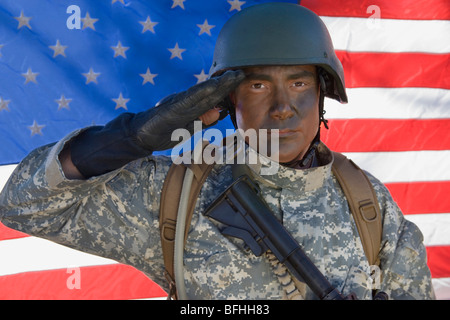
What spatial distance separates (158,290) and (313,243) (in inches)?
54.5

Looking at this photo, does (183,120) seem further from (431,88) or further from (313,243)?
(431,88)

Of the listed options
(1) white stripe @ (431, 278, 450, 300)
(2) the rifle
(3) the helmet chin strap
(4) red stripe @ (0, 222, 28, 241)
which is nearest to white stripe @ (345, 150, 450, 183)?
(1) white stripe @ (431, 278, 450, 300)

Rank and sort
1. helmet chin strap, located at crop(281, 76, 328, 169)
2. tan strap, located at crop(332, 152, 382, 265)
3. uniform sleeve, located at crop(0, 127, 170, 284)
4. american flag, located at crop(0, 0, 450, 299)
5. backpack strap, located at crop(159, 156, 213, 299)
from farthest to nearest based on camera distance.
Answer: american flag, located at crop(0, 0, 450, 299) < helmet chin strap, located at crop(281, 76, 328, 169) < tan strap, located at crop(332, 152, 382, 265) < backpack strap, located at crop(159, 156, 213, 299) < uniform sleeve, located at crop(0, 127, 170, 284)

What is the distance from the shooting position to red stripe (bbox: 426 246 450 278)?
3.36 meters

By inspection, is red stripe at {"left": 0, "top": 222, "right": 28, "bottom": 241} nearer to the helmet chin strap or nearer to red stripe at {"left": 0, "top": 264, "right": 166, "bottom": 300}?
red stripe at {"left": 0, "top": 264, "right": 166, "bottom": 300}

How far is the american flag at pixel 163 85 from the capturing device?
2.87 meters

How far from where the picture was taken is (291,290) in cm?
193

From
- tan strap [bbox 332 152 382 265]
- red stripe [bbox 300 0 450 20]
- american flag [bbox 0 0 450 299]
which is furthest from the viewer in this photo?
red stripe [bbox 300 0 450 20]

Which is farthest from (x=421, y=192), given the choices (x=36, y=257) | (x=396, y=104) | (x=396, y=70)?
(x=36, y=257)

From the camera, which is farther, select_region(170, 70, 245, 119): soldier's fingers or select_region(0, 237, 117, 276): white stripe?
select_region(0, 237, 117, 276): white stripe

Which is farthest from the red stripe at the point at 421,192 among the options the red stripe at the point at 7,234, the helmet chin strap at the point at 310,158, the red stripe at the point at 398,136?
the red stripe at the point at 7,234

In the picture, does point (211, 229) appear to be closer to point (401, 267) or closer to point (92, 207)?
point (92, 207)

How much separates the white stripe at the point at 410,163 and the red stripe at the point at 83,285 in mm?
1544
